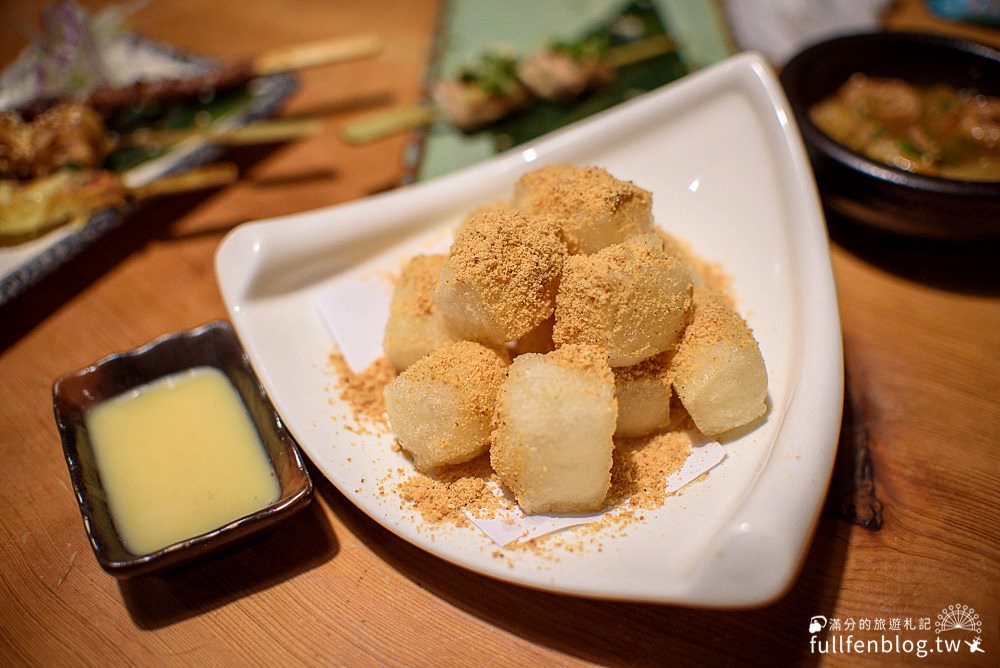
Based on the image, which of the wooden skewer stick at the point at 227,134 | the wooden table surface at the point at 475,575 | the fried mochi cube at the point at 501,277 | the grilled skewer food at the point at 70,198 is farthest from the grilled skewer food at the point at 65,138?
the fried mochi cube at the point at 501,277

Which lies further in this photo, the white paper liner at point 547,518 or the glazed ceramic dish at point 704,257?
the white paper liner at point 547,518

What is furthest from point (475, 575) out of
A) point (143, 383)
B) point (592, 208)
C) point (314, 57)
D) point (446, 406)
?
point (314, 57)

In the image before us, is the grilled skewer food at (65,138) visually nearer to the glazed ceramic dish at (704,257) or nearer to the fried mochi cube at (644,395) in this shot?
the glazed ceramic dish at (704,257)

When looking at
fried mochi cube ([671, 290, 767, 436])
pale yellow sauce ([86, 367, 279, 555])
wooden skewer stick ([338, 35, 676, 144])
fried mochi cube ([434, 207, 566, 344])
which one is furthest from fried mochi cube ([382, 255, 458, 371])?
wooden skewer stick ([338, 35, 676, 144])

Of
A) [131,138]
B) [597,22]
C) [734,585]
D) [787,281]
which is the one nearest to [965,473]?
[787,281]

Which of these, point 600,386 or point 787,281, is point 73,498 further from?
point 787,281

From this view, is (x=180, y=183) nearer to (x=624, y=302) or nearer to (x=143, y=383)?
(x=143, y=383)

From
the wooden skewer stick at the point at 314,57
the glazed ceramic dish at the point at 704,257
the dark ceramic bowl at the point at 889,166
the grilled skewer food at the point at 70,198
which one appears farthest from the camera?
the wooden skewer stick at the point at 314,57
